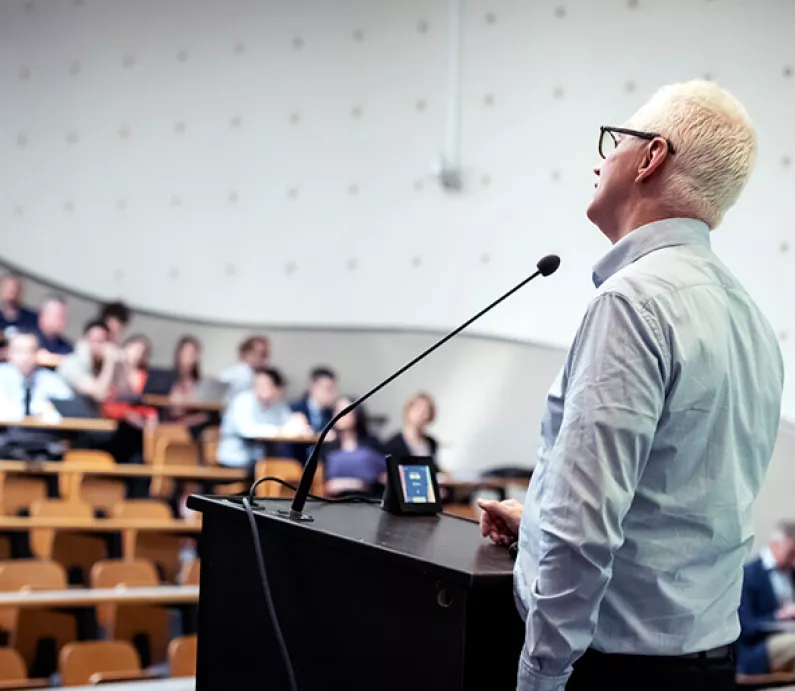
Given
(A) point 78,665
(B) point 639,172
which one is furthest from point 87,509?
(B) point 639,172

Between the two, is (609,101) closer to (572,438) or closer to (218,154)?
(218,154)

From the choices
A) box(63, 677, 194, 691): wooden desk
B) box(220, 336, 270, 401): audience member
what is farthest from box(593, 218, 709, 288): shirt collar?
box(220, 336, 270, 401): audience member

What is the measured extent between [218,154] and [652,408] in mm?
7477

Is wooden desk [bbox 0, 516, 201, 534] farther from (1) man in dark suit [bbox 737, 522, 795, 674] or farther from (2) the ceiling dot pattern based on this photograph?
(2) the ceiling dot pattern

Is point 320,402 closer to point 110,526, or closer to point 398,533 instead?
point 110,526

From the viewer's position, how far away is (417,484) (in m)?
1.49

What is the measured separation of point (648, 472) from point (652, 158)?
33 centimetres

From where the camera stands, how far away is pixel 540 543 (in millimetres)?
1028

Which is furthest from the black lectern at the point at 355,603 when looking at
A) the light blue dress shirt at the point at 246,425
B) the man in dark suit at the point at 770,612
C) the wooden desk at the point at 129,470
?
the light blue dress shirt at the point at 246,425

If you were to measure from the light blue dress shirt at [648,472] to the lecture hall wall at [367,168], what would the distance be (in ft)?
18.6

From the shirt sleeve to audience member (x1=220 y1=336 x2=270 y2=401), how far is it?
635cm

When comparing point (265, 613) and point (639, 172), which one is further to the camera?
point (265, 613)

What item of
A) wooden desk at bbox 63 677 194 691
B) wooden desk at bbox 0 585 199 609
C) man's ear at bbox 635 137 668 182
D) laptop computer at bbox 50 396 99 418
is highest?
man's ear at bbox 635 137 668 182

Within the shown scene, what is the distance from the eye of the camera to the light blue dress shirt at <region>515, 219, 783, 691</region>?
99cm
